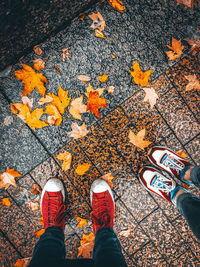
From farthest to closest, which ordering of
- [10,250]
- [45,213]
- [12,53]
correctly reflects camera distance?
[10,250], [45,213], [12,53]

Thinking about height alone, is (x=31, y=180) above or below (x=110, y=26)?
below

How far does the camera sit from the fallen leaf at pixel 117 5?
1.92 metres

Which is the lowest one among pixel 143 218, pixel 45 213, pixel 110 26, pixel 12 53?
pixel 143 218

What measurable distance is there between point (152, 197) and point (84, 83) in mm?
1644

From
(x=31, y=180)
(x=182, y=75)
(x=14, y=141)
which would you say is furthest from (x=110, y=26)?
(x=31, y=180)

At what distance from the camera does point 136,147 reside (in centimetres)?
204

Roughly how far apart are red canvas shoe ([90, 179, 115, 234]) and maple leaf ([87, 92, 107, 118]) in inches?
33.7

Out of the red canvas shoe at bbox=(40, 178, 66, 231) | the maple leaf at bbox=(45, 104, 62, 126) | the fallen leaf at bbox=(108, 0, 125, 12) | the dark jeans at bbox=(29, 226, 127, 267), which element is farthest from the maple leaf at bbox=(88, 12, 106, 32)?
the dark jeans at bbox=(29, 226, 127, 267)

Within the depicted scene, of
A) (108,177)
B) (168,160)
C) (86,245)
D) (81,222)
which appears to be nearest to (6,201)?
(81,222)

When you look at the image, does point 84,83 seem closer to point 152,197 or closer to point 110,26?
point 110,26

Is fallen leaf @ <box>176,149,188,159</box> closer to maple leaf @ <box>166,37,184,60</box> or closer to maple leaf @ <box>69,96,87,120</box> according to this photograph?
maple leaf @ <box>166,37,184,60</box>

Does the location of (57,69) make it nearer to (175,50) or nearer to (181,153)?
(175,50)

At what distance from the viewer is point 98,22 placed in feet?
6.31

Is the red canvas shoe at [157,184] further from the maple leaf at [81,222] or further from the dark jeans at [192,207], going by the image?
the maple leaf at [81,222]
